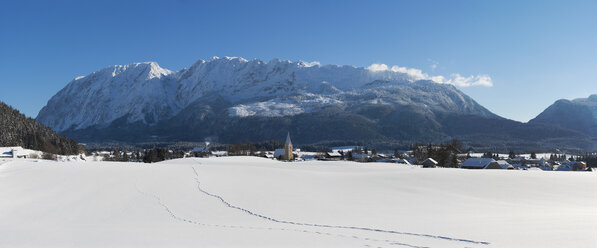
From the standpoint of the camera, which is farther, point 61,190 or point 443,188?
point 443,188

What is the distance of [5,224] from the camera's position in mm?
14742

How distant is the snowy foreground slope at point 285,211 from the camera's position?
1163 cm

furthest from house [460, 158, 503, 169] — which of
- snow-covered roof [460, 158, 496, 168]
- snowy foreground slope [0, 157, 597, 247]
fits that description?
snowy foreground slope [0, 157, 597, 247]

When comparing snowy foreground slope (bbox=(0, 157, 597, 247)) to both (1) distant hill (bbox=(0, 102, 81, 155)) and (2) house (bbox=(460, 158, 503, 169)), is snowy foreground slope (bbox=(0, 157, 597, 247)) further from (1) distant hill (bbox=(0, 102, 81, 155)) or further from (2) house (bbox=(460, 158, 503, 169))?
(1) distant hill (bbox=(0, 102, 81, 155))

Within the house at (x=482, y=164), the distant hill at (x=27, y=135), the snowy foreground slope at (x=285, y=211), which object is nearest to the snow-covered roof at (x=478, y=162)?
the house at (x=482, y=164)

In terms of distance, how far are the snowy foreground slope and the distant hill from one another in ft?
299

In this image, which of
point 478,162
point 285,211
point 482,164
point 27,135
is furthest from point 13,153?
point 482,164

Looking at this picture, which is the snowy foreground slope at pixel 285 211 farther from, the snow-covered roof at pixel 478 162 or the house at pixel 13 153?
the house at pixel 13 153

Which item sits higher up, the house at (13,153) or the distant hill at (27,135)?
the distant hill at (27,135)

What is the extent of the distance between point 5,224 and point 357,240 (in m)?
14.0

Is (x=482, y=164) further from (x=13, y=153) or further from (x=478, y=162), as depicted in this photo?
(x=13, y=153)

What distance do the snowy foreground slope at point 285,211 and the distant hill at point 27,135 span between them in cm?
9109

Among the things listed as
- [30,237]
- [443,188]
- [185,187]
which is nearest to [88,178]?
[185,187]

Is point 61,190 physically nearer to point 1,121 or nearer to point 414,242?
point 414,242
